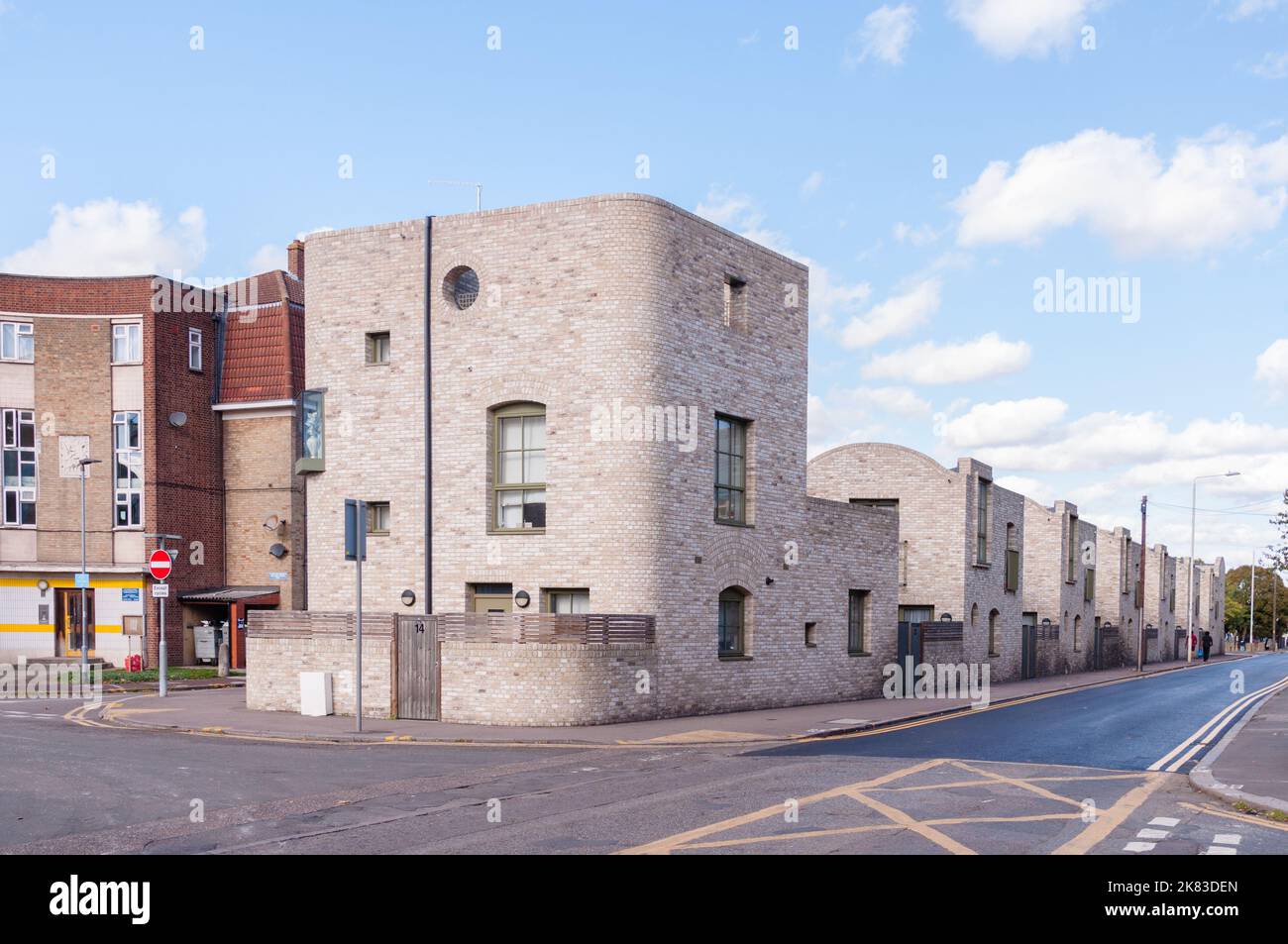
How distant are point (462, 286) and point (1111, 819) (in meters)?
16.8

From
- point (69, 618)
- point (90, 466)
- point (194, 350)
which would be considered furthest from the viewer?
point (194, 350)

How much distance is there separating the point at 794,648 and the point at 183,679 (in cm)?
1873

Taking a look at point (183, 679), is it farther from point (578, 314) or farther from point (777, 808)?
point (777, 808)

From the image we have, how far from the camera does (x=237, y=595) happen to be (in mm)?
39594

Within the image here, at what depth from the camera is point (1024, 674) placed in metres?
41.6

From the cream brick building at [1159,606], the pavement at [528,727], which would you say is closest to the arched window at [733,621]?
the pavement at [528,727]

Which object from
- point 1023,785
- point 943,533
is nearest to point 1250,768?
point 1023,785

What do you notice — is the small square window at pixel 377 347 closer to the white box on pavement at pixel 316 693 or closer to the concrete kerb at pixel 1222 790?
the white box on pavement at pixel 316 693

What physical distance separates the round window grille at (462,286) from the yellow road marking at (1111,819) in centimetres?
1534

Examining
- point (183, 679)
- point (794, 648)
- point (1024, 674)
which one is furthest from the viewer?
point (1024, 674)

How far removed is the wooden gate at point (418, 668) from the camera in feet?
69.5

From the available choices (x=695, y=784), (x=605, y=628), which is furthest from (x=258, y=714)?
(x=695, y=784)

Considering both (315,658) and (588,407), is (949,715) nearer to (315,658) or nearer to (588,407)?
(588,407)

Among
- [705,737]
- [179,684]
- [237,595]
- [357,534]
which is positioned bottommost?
[179,684]
